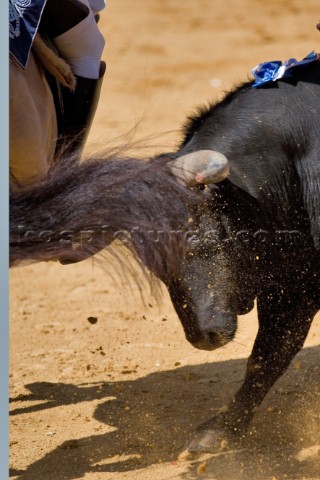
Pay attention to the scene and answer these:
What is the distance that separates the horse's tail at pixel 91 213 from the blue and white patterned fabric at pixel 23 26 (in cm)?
67

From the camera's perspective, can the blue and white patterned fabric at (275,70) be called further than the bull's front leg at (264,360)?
No

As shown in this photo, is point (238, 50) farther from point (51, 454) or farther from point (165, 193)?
point (165, 193)

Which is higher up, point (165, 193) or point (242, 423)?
point (165, 193)

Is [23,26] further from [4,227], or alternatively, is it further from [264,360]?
[264,360]

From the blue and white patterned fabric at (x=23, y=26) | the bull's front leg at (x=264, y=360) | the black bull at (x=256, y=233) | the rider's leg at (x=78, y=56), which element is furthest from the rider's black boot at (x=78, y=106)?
the bull's front leg at (x=264, y=360)

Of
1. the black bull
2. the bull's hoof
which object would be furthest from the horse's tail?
the bull's hoof

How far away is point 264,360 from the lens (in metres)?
4.55

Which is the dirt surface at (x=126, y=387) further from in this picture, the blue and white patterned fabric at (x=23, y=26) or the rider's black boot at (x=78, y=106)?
the blue and white patterned fabric at (x=23, y=26)

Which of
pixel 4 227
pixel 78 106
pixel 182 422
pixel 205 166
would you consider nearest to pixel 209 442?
pixel 182 422

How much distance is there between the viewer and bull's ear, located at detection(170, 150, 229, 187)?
12.2ft

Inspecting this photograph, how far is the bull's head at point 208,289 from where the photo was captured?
3.98m

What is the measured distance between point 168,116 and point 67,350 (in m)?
4.24

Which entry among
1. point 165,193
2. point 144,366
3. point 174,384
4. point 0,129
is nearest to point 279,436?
point 174,384

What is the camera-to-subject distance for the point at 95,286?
275 inches
